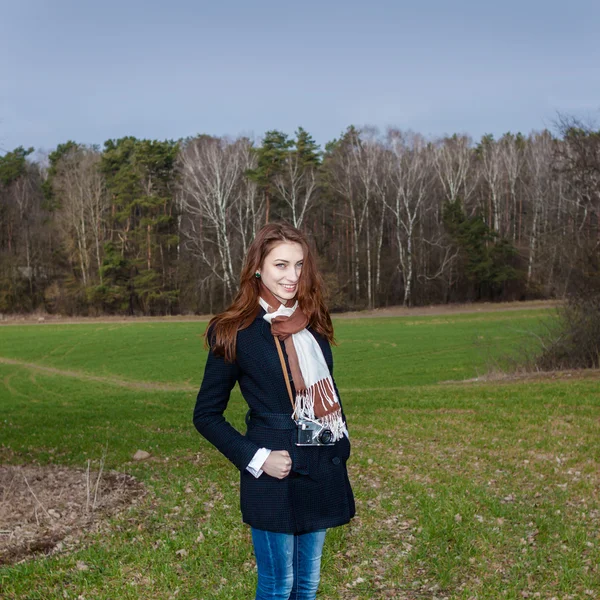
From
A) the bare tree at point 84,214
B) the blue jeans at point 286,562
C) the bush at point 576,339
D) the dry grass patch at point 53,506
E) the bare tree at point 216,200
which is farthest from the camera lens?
the bare tree at point 84,214

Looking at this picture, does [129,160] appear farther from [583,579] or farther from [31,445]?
[583,579]

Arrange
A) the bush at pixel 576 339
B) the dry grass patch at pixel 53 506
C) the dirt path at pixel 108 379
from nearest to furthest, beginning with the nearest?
1. the dry grass patch at pixel 53 506
2. the bush at pixel 576 339
3. the dirt path at pixel 108 379

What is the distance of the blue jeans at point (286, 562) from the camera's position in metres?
3.14

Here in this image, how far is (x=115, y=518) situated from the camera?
625cm

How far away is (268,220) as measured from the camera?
2066 inches

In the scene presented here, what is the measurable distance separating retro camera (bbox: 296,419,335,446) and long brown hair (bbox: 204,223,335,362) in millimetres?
444

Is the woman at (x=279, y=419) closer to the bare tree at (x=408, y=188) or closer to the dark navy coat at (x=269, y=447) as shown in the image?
the dark navy coat at (x=269, y=447)

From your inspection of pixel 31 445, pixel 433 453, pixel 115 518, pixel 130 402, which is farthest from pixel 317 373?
pixel 130 402

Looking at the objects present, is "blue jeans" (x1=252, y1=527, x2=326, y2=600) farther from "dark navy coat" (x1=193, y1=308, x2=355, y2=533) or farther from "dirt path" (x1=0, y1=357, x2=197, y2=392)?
"dirt path" (x1=0, y1=357, x2=197, y2=392)

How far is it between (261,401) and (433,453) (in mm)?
6154

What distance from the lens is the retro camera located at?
3.06m

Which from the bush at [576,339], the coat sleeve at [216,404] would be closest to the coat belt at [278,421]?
the coat sleeve at [216,404]

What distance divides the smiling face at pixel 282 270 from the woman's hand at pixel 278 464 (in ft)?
2.30

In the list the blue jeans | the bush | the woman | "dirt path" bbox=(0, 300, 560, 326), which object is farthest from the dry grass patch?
"dirt path" bbox=(0, 300, 560, 326)
